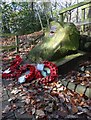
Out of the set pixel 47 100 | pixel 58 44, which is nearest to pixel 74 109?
pixel 47 100

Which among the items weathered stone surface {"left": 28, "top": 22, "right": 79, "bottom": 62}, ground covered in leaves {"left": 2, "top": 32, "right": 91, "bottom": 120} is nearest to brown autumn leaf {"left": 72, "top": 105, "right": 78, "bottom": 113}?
ground covered in leaves {"left": 2, "top": 32, "right": 91, "bottom": 120}

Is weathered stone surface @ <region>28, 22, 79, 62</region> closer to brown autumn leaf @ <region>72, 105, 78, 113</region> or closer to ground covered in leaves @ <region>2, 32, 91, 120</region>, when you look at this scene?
ground covered in leaves @ <region>2, 32, 91, 120</region>

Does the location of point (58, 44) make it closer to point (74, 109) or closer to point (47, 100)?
point (47, 100)

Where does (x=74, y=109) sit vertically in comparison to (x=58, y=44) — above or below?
below

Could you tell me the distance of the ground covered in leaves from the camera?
2.89 meters

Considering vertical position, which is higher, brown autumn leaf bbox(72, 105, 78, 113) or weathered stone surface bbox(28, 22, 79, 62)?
weathered stone surface bbox(28, 22, 79, 62)

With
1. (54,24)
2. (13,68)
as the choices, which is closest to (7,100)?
(13,68)

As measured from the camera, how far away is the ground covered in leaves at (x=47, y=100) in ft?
9.48

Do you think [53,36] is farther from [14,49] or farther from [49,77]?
[14,49]

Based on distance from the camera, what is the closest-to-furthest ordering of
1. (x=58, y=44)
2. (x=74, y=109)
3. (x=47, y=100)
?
(x=74, y=109)
(x=47, y=100)
(x=58, y=44)

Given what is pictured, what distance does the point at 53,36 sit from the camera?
5.05 meters

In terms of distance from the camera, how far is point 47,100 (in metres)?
3.29

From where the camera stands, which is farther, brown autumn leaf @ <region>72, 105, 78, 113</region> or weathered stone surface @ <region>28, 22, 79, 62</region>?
weathered stone surface @ <region>28, 22, 79, 62</region>

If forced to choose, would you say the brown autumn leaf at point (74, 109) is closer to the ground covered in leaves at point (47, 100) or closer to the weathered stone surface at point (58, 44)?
the ground covered in leaves at point (47, 100)
